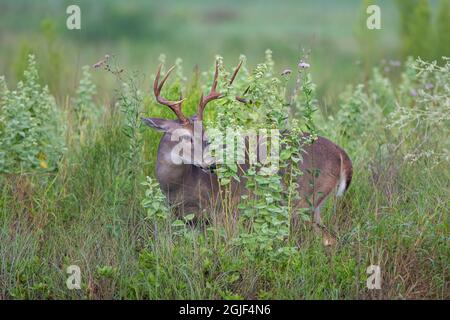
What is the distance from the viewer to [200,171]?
639 centimetres

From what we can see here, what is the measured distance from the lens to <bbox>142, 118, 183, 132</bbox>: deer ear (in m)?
6.18

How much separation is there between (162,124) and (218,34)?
1492 cm

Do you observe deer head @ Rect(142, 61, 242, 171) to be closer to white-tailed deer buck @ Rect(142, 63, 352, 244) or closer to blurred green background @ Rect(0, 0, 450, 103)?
white-tailed deer buck @ Rect(142, 63, 352, 244)

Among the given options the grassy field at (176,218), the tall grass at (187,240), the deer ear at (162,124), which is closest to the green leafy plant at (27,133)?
the grassy field at (176,218)

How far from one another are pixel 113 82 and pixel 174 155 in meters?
6.59

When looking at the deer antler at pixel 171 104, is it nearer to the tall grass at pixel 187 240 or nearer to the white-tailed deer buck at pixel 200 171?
the white-tailed deer buck at pixel 200 171

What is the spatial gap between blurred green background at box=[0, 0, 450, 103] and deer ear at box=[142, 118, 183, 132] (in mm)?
2947

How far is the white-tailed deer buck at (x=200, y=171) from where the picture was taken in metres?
6.16

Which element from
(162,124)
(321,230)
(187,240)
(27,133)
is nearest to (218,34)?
(27,133)

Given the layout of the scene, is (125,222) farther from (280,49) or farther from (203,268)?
(280,49)

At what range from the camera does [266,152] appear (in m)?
5.58

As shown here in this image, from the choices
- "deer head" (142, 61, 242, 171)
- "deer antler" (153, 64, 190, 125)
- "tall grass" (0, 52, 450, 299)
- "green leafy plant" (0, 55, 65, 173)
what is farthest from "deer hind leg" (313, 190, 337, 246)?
"green leafy plant" (0, 55, 65, 173)
